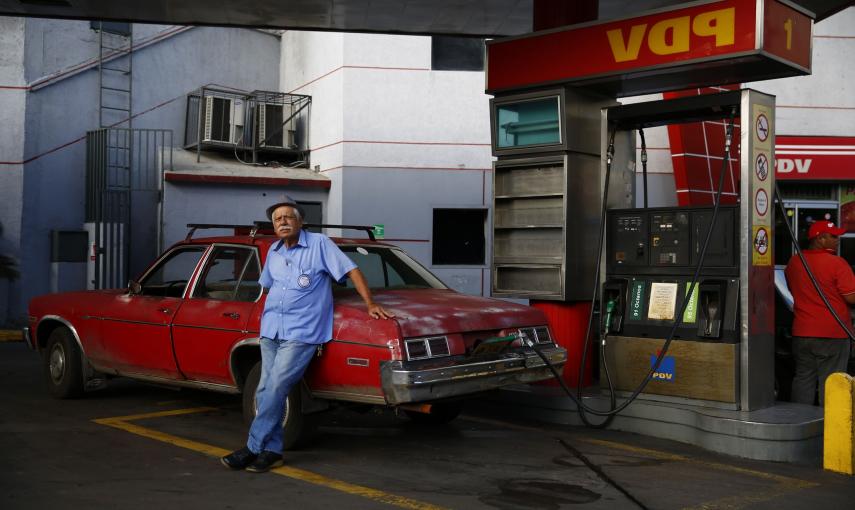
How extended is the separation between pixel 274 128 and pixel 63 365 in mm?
10257

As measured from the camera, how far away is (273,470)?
20.2 feet

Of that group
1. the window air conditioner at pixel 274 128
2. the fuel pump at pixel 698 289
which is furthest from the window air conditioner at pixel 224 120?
the fuel pump at pixel 698 289

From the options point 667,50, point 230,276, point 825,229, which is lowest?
point 230,276

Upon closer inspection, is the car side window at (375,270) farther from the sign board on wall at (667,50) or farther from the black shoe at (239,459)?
the sign board on wall at (667,50)

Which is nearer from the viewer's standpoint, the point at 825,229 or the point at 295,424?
the point at 295,424

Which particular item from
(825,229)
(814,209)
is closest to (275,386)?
(825,229)

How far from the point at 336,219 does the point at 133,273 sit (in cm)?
412

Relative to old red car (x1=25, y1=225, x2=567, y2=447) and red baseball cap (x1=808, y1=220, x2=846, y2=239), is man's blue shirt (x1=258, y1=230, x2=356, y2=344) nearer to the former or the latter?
old red car (x1=25, y1=225, x2=567, y2=447)

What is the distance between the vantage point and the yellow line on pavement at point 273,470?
541cm

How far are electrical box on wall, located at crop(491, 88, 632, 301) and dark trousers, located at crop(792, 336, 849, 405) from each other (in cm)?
198

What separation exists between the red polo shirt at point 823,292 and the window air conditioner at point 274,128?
12.3 metres

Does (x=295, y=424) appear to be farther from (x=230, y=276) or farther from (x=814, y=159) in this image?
(x=814, y=159)

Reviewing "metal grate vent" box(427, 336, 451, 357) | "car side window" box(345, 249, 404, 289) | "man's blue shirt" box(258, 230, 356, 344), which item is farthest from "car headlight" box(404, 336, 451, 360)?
"car side window" box(345, 249, 404, 289)

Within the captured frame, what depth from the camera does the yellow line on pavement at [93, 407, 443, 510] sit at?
541 centimetres
